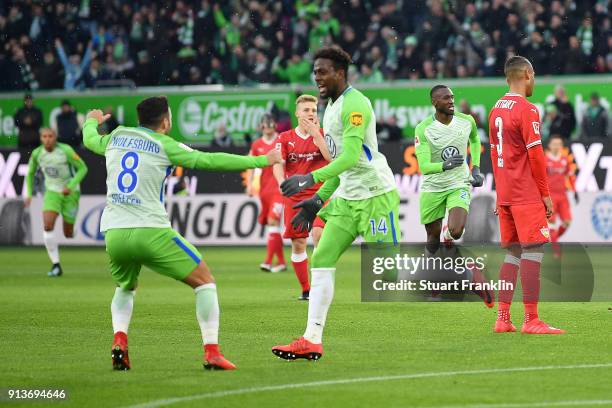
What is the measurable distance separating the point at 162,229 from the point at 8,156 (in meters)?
20.1

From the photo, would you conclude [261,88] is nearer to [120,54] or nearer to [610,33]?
[120,54]

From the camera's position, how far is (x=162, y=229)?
8523 mm

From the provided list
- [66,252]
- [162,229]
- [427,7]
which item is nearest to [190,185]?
[66,252]

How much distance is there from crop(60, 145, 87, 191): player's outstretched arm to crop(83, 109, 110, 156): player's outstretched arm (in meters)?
10.6

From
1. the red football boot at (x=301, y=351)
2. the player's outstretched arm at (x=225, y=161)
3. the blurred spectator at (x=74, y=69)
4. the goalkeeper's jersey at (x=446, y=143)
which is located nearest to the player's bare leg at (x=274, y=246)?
the goalkeeper's jersey at (x=446, y=143)

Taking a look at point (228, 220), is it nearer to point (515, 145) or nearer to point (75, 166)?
point (75, 166)

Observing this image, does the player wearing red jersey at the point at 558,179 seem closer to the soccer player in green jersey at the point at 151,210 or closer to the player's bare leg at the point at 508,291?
the player's bare leg at the point at 508,291

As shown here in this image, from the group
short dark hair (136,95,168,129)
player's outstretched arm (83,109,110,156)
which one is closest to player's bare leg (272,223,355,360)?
short dark hair (136,95,168,129)

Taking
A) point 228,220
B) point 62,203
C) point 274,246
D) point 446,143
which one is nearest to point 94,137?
point 446,143

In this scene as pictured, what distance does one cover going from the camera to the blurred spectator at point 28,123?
29156 mm

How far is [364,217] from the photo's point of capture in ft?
30.5

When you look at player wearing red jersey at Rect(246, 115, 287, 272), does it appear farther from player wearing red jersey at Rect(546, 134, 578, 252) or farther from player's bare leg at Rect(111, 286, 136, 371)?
player's bare leg at Rect(111, 286, 136, 371)

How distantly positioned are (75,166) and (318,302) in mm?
12199

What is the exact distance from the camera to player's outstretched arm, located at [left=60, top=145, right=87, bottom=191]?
19950 millimetres
